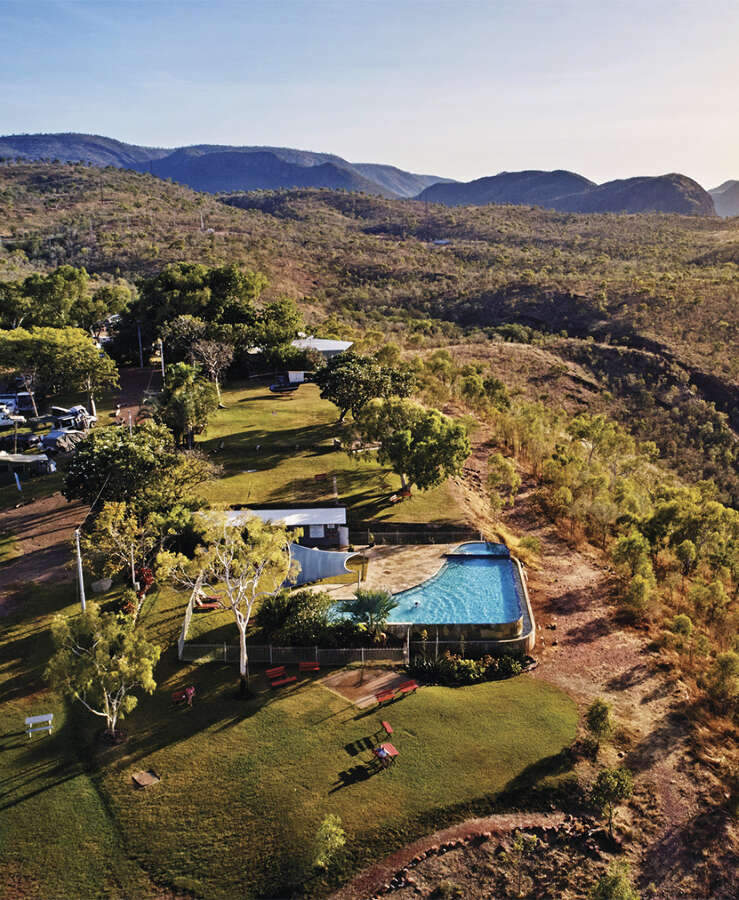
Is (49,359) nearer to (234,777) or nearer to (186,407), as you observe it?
(186,407)

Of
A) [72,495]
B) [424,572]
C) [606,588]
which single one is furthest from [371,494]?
[72,495]

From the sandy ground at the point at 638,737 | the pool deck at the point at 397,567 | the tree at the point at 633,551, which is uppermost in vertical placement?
the tree at the point at 633,551

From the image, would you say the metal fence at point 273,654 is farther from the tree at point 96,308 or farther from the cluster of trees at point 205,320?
the tree at point 96,308

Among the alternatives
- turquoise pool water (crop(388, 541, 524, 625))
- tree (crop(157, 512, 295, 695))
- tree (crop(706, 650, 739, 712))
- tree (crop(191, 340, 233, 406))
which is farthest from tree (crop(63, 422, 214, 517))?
tree (crop(706, 650, 739, 712))

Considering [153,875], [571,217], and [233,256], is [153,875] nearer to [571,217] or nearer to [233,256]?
[233,256]

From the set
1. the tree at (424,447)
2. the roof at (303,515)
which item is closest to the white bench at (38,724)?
the roof at (303,515)

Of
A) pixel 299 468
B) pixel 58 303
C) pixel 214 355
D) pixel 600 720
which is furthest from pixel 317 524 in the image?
pixel 58 303

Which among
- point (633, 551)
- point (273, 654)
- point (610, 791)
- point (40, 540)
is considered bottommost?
point (610, 791)

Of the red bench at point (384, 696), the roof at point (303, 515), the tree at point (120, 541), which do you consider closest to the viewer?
the red bench at point (384, 696)

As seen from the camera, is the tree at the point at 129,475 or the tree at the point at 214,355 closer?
the tree at the point at 129,475
